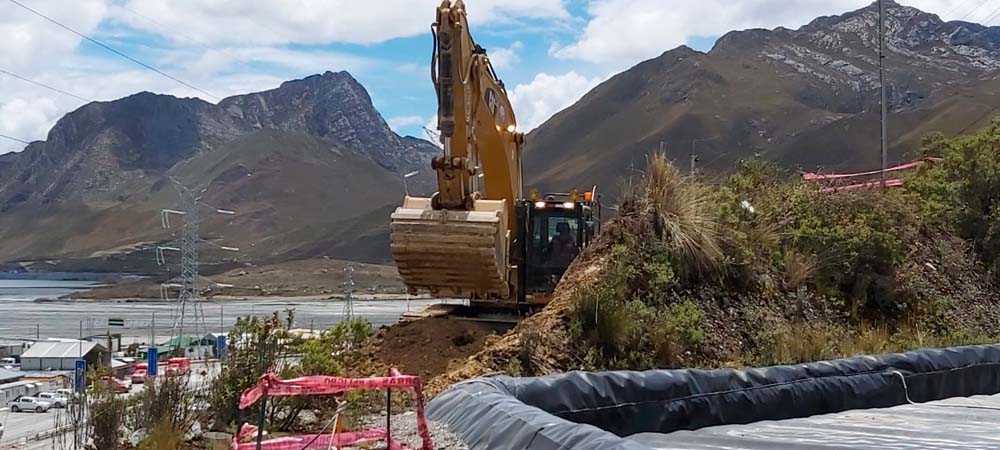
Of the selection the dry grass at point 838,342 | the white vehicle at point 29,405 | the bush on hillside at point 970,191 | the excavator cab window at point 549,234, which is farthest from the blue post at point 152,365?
the white vehicle at point 29,405

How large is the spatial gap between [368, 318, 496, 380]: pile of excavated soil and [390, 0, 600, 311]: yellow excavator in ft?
1.51

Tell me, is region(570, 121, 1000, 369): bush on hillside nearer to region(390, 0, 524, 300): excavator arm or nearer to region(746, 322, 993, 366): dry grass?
region(746, 322, 993, 366): dry grass

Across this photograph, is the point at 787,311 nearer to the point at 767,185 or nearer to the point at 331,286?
the point at 767,185

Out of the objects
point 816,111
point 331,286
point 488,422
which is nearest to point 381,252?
point 331,286

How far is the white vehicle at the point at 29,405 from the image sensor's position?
120ft

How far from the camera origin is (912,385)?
27.5 ft

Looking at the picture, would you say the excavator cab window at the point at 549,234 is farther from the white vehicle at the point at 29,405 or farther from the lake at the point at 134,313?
the lake at the point at 134,313

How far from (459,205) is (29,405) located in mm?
31981

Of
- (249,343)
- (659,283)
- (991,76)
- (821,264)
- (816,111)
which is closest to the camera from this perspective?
(249,343)

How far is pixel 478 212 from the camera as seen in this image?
1180cm

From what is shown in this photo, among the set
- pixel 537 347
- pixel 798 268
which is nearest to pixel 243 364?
pixel 537 347

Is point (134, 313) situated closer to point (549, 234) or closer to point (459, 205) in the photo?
point (549, 234)

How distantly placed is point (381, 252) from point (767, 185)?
14701 cm

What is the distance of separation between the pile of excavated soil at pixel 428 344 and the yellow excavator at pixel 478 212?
460 mm
